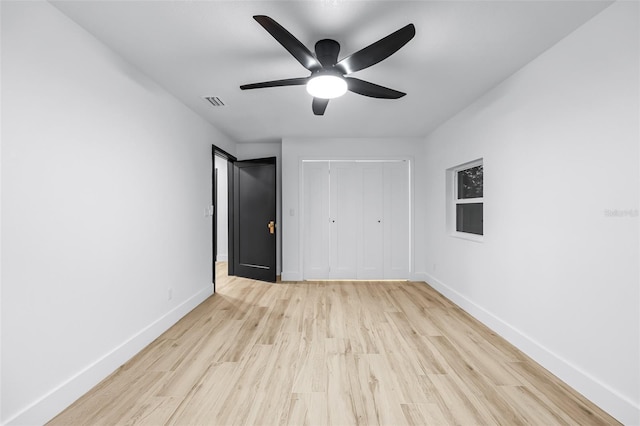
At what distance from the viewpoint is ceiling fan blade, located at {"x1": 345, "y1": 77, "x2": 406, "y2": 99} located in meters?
2.12

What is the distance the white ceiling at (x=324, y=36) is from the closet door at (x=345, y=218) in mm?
1740

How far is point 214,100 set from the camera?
3072 millimetres

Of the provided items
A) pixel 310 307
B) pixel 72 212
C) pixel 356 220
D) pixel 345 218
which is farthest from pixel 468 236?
pixel 72 212

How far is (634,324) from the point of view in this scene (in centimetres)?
156

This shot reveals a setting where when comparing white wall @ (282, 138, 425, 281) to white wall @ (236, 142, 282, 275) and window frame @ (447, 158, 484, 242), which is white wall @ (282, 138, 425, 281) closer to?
white wall @ (236, 142, 282, 275)

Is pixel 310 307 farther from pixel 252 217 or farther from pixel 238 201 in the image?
pixel 238 201

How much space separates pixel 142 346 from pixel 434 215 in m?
4.02

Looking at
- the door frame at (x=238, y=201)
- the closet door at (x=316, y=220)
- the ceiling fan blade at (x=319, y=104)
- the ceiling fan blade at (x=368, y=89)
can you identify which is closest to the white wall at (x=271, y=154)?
the door frame at (x=238, y=201)

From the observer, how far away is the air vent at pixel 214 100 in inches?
118

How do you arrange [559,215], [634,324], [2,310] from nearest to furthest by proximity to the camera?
[2,310]
[634,324]
[559,215]

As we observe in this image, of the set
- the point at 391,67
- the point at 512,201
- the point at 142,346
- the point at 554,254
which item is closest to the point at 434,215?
the point at 512,201

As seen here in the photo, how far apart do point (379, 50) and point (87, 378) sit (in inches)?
112

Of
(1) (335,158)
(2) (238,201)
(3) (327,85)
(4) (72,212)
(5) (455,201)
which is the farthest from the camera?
(2) (238,201)

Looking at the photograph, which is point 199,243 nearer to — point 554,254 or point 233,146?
point 233,146
